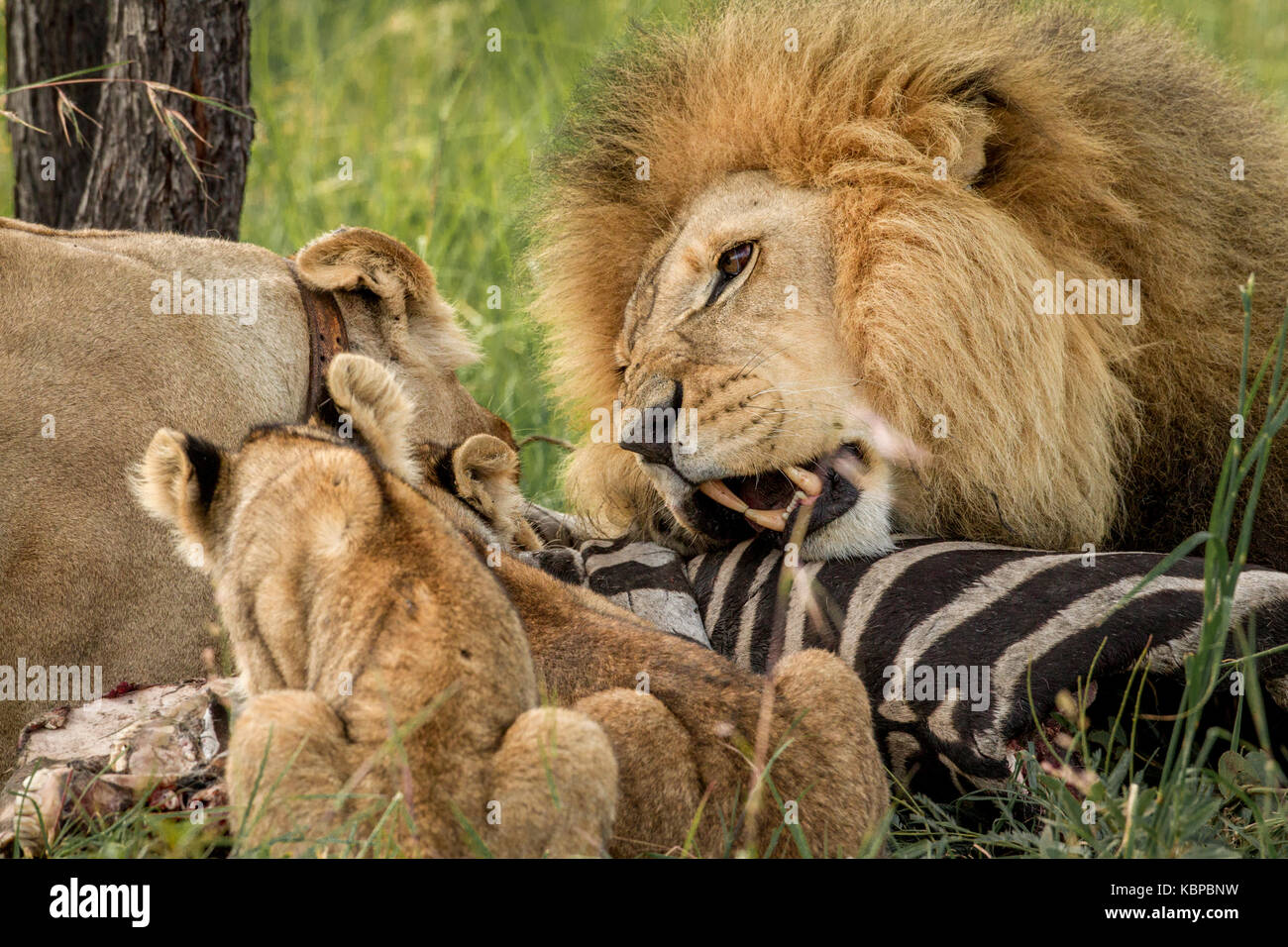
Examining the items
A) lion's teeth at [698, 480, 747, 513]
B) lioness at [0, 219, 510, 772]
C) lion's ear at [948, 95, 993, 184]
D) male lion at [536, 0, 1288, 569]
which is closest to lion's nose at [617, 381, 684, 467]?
male lion at [536, 0, 1288, 569]

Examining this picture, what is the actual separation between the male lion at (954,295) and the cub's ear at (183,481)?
3.20ft

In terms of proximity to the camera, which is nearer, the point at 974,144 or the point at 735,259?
the point at 974,144

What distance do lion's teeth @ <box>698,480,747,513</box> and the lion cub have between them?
3.09ft

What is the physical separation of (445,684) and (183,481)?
66 centimetres

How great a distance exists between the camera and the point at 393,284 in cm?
335

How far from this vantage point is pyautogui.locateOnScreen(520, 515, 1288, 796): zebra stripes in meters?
2.54

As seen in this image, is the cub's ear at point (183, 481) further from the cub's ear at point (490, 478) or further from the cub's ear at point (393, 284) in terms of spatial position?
the cub's ear at point (393, 284)

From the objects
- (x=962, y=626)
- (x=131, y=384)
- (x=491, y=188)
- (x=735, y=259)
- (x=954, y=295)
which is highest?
(x=491, y=188)

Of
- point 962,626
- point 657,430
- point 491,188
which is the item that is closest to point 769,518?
point 657,430

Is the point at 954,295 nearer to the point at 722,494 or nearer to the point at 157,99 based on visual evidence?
the point at 722,494

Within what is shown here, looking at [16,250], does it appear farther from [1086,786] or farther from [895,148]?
[1086,786]

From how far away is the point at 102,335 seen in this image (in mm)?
3033

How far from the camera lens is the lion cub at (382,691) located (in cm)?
187

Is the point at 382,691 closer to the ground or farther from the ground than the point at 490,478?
closer to the ground
